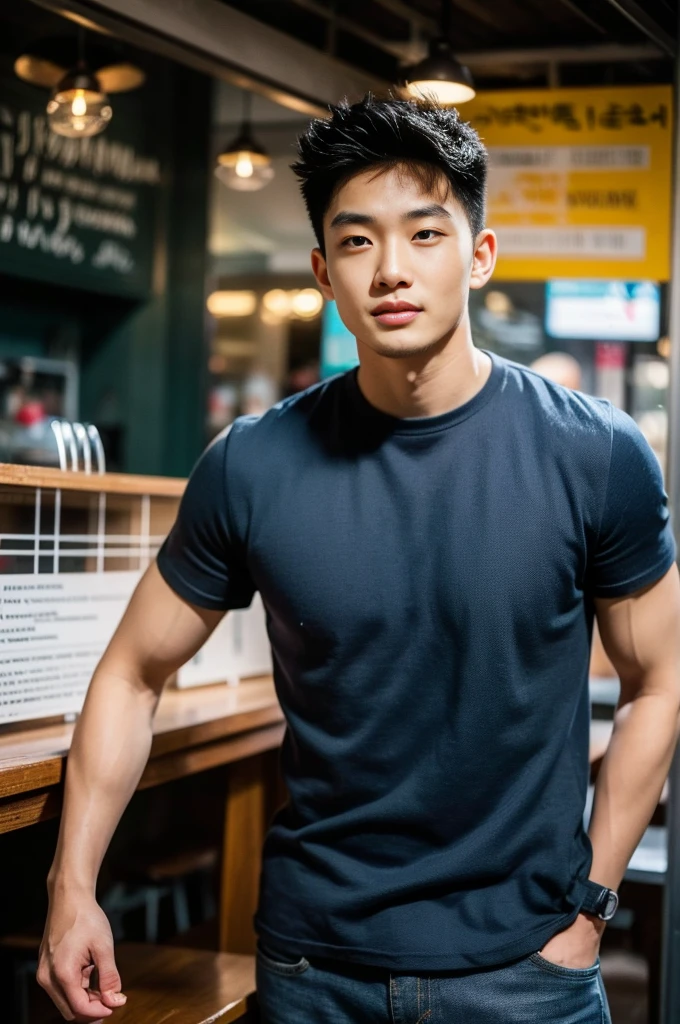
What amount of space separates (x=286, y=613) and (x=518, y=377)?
1.49 ft

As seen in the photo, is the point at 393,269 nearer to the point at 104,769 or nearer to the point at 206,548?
the point at 206,548

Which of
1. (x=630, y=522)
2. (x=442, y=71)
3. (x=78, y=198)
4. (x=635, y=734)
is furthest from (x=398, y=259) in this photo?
(x=78, y=198)

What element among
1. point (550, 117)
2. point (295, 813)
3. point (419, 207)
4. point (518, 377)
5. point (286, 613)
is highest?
point (550, 117)

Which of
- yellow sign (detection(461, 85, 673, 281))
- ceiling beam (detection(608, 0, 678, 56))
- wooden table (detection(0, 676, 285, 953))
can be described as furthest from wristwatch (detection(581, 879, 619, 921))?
yellow sign (detection(461, 85, 673, 281))

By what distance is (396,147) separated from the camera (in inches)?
60.5

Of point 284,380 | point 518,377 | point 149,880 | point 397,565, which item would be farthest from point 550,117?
point 284,380

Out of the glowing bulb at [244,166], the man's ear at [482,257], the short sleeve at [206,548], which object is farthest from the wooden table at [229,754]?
the glowing bulb at [244,166]

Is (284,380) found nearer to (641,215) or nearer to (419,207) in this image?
(641,215)

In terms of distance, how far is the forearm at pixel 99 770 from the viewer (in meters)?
1.60

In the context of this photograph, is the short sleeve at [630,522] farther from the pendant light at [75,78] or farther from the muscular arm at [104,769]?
the pendant light at [75,78]

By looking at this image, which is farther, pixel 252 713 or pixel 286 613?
pixel 252 713

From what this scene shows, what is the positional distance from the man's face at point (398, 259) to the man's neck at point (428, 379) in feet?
0.13

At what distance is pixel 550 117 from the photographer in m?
3.04

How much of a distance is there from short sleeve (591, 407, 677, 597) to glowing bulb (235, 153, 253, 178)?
111 inches
